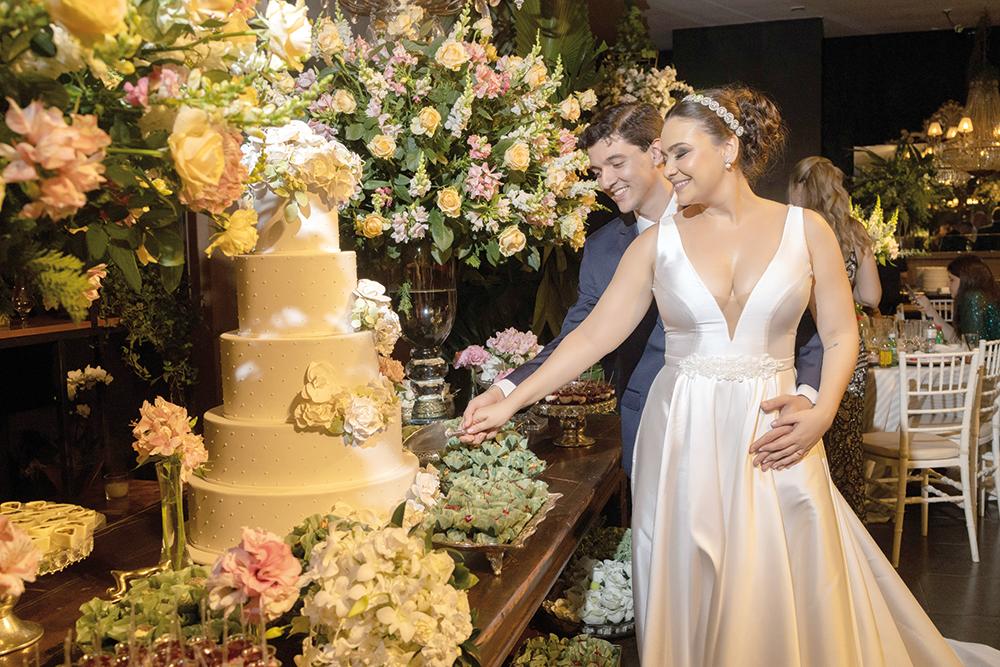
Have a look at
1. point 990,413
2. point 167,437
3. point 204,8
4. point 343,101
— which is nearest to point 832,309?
point 343,101

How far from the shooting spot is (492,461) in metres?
2.28

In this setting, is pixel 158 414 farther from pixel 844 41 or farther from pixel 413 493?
pixel 844 41

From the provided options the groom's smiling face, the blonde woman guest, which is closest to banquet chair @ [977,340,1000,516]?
the blonde woman guest

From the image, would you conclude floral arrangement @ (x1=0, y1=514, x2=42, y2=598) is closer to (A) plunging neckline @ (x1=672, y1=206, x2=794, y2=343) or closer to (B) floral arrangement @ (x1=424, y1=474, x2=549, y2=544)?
(B) floral arrangement @ (x1=424, y1=474, x2=549, y2=544)

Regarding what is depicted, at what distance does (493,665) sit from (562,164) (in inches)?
71.4

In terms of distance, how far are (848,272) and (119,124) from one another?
15.0 ft

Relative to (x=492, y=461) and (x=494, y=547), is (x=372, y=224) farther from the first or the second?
(x=494, y=547)

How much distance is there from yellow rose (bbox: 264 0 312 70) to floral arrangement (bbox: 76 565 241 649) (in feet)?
2.30

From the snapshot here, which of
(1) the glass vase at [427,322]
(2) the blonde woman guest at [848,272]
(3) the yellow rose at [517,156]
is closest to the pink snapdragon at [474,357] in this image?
(1) the glass vase at [427,322]

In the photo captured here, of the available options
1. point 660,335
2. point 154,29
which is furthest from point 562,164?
point 154,29

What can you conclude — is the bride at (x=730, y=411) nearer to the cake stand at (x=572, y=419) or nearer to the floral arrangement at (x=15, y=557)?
the cake stand at (x=572, y=419)

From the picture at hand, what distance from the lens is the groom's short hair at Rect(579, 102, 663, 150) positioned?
9.87 ft

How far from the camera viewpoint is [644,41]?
4.66m

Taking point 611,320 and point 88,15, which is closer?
point 88,15
